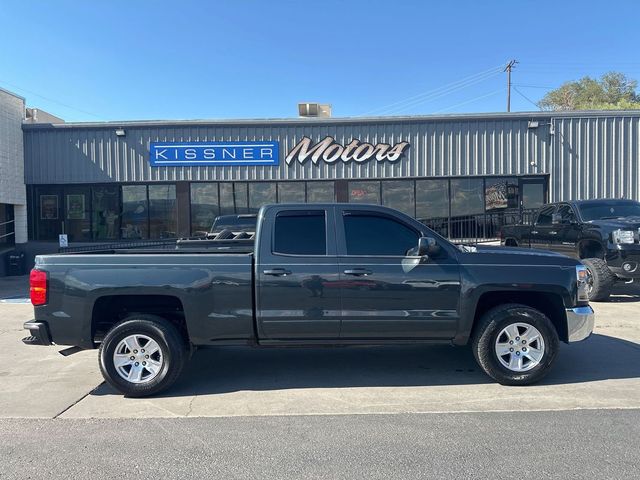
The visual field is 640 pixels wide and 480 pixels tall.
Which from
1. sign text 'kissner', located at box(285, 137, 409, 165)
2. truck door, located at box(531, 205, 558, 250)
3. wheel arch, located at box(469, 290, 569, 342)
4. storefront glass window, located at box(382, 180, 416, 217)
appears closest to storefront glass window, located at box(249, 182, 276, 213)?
sign text 'kissner', located at box(285, 137, 409, 165)

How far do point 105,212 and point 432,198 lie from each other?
11.3m

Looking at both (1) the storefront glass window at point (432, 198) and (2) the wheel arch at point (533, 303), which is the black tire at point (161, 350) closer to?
(2) the wheel arch at point (533, 303)

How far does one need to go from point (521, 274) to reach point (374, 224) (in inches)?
62.0

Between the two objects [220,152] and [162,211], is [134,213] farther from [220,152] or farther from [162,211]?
[220,152]

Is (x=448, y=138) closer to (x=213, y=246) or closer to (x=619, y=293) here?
(x=619, y=293)

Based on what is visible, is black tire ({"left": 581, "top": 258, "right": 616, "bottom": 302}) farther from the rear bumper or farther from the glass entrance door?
the rear bumper

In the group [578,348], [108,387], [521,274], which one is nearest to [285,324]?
[108,387]

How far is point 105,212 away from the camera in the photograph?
1772 centimetres

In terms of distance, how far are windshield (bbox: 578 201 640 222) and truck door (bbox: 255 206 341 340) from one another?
7.53 m

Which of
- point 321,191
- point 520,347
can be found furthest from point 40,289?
point 321,191

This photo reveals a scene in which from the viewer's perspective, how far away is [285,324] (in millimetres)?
5113

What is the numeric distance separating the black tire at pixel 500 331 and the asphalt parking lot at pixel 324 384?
130mm

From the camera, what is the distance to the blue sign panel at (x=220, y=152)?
1694 centimetres

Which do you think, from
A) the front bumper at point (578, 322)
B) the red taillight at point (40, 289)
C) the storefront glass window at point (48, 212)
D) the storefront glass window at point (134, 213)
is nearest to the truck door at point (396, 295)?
the front bumper at point (578, 322)
